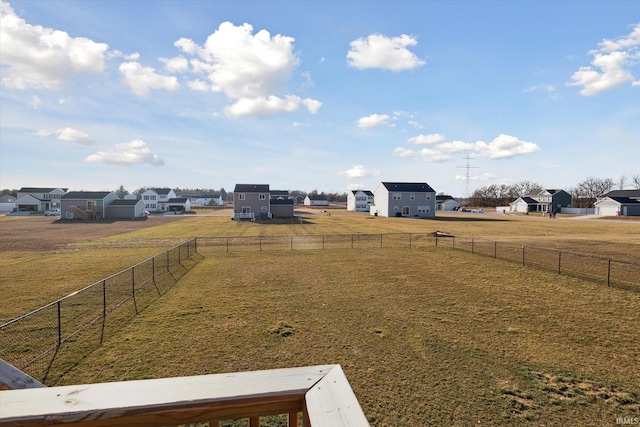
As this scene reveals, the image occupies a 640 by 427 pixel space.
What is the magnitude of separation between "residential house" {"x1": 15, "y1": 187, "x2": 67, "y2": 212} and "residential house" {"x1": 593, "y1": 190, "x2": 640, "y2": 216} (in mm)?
131054

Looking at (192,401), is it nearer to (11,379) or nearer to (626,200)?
Result: (11,379)

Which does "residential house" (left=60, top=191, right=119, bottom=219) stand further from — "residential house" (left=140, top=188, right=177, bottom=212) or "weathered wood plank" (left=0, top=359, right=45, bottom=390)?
"weathered wood plank" (left=0, top=359, right=45, bottom=390)

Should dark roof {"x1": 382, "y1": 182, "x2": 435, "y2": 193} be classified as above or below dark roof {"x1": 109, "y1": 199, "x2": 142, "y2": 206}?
above

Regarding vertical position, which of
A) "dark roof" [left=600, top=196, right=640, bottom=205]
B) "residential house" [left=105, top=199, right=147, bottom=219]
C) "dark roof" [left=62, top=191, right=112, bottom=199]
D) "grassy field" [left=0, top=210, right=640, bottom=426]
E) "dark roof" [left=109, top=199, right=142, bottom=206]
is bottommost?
"grassy field" [left=0, top=210, right=640, bottom=426]

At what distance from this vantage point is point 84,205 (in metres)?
62.4

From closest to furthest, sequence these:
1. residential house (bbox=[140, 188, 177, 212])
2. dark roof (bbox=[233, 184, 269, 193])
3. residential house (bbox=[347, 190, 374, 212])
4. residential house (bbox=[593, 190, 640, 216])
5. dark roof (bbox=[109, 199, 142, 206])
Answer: dark roof (bbox=[233, 184, 269, 193]), dark roof (bbox=[109, 199, 142, 206]), residential house (bbox=[593, 190, 640, 216]), residential house (bbox=[140, 188, 177, 212]), residential house (bbox=[347, 190, 374, 212])

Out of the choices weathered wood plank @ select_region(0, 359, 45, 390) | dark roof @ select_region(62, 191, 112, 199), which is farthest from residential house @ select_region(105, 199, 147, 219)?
weathered wood plank @ select_region(0, 359, 45, 390)

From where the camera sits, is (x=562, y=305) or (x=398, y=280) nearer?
(x=562, y=305)

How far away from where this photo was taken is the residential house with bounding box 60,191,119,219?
200 ft

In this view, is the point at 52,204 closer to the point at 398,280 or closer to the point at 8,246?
the point at 8,246

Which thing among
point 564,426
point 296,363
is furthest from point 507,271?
point 296,363

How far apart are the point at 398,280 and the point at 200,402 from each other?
15.2 meters

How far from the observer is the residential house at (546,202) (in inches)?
3366

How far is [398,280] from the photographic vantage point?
52.5ft
